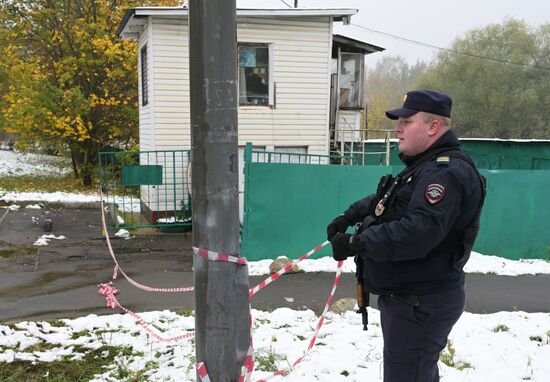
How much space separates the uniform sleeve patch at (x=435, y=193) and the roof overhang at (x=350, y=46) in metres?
12.0

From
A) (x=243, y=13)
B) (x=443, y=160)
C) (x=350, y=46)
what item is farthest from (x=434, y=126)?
(x=350, y=46)

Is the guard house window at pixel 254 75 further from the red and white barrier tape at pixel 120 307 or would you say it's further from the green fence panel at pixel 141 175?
the red and white barrier tape at pixel 120 307

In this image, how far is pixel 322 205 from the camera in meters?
8.10

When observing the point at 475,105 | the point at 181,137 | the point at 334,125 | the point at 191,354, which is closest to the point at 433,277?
the point at 191,354

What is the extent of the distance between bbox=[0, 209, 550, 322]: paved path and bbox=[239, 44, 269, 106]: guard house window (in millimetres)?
4049

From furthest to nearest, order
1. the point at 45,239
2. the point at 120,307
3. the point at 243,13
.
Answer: the point at 243,13, the point at 45,239, the point at 120,307

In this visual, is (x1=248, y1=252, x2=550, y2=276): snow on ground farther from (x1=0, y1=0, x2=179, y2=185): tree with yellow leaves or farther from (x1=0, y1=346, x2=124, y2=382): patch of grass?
(x1=0, y1=0, x2=179, y2=185): tree with yellow leaves

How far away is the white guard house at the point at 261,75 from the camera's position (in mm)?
11023

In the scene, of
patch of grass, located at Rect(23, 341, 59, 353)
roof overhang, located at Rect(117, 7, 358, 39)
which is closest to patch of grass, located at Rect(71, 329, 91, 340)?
patch of grass, located at Rect(23, 341, 59, 353)

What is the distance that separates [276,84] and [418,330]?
9860mm

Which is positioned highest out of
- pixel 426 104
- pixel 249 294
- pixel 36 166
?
pixel 426 104

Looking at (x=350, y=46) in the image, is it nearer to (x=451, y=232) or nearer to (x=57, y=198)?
(x=57, y=198)

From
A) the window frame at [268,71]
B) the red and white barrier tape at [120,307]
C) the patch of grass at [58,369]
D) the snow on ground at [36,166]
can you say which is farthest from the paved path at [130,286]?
the snow on ground at [36,166]

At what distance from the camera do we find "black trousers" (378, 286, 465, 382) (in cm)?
248
